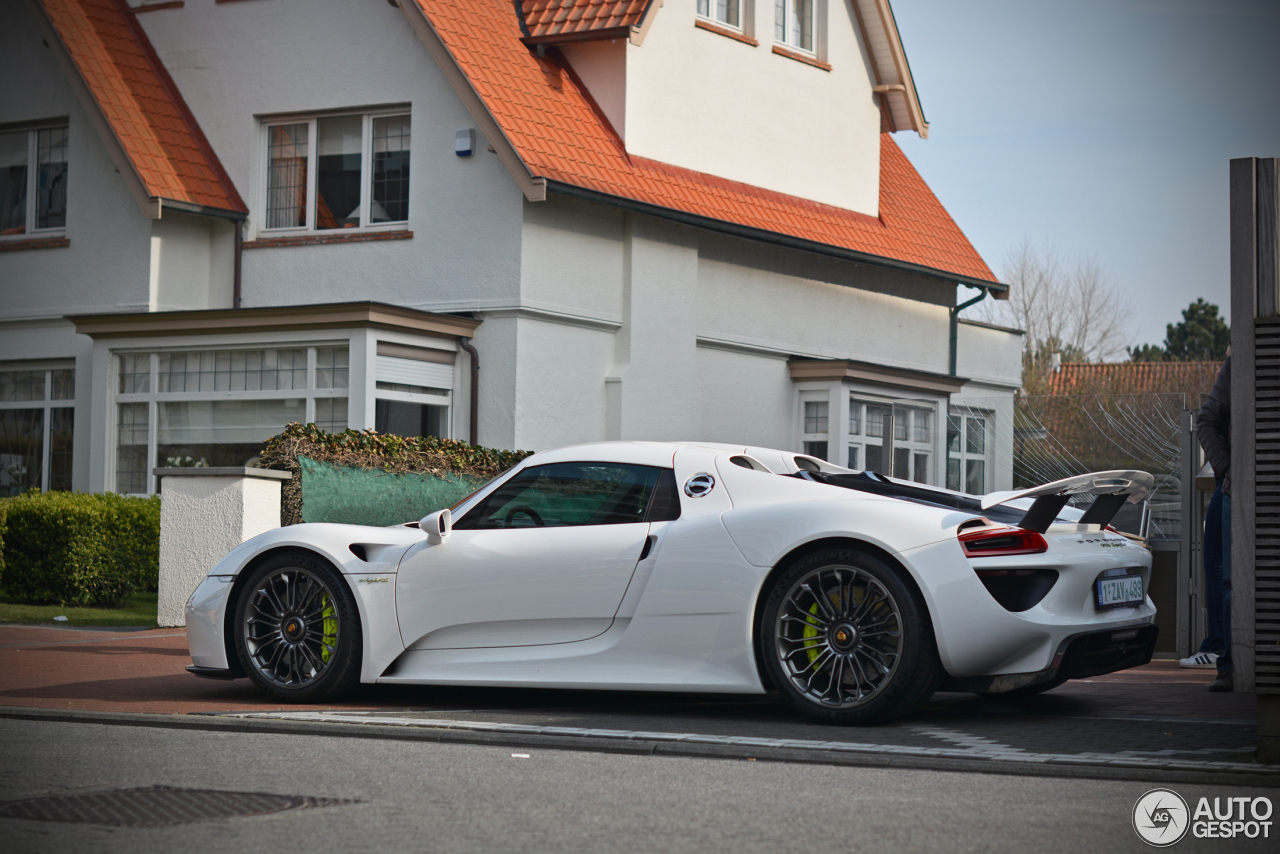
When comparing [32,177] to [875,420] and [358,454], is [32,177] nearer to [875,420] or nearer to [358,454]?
[358,454]

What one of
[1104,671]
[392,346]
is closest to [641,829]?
[1104,671]

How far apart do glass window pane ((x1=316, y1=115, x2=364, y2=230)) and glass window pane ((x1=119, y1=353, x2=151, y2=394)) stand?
2.70 m

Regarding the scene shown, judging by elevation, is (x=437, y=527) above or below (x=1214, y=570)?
above

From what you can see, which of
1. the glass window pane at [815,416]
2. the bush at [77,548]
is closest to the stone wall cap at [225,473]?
the bush at [77,548]

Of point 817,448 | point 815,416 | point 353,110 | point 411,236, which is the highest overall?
point 353,110

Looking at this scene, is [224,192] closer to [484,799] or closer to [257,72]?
[257,72]

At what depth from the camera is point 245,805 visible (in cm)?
478

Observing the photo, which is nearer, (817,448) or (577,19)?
(577,19)

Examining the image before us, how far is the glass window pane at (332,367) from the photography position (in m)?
16.6

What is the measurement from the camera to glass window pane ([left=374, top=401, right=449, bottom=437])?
661 inches

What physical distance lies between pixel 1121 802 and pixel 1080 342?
49891mm

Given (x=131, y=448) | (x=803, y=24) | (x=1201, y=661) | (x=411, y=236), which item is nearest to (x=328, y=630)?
(x=1201, y=661)

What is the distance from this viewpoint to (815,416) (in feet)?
69.5

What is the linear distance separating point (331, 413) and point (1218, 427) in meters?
11.0
